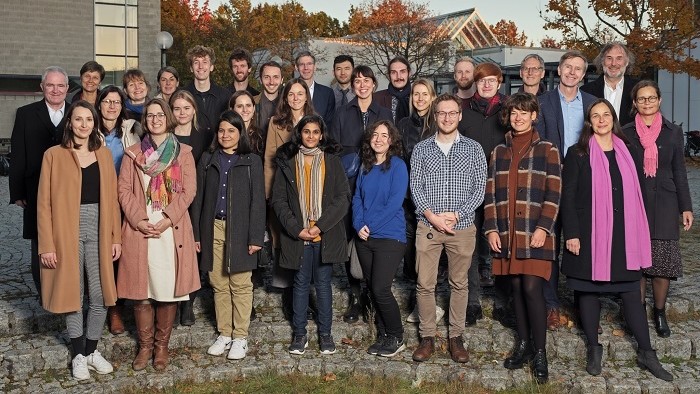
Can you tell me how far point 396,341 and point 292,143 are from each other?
6.11 feet

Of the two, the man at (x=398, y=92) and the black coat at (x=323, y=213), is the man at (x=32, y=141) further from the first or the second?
the man at (x=398, y=92)

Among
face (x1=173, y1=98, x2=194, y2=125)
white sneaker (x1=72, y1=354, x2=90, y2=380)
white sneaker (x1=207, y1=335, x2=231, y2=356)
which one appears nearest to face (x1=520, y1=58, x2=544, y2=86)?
face (x1=173, y1=98, x2=194, y2=125)

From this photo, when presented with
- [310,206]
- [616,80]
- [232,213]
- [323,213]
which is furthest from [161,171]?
[616,80]

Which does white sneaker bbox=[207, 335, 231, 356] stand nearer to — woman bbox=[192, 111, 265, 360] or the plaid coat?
woman bbox=[192, 111, 265, 360]

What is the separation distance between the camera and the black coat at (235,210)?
6.10m

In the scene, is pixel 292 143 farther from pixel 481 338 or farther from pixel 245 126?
pixel 481 338

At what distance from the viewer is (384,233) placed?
6047 mm

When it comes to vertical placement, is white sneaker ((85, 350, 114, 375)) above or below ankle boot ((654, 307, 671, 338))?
below

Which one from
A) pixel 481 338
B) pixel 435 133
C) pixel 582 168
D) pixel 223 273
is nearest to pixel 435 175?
pixel 435 133

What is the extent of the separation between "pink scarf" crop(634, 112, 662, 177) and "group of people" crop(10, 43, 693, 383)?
18 mm

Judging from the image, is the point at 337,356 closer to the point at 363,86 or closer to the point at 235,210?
the point at 235,210

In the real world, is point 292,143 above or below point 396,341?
above

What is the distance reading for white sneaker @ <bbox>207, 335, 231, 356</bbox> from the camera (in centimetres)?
629

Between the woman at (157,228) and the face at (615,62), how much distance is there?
3.76 m
